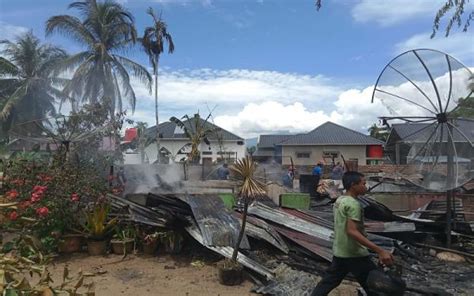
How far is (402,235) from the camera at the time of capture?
7359 mm

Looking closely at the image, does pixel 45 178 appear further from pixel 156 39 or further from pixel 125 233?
pixel 156 39

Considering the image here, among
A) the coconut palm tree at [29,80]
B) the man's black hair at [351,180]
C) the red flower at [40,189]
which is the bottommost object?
the red flower at [40,189]

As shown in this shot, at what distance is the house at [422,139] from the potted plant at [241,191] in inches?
141

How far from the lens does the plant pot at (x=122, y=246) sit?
279 inches

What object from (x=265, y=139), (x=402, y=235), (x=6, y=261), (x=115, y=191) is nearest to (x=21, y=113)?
(x=265, y=139)

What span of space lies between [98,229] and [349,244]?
15.9 feet

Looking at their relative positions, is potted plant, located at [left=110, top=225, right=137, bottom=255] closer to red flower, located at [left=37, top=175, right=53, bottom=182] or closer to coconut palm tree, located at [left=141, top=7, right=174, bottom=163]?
red flower, located at [left=37, top=175, right=53, bottom=182]

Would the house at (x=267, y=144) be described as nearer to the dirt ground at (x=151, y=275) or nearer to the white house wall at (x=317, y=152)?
the white house wall at (x=317, y=152)

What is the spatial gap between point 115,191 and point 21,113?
26254mm

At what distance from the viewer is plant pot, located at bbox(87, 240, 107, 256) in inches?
281

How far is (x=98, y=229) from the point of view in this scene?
7.24 m

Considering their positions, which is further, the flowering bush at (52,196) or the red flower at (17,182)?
the red flower at (17,182)

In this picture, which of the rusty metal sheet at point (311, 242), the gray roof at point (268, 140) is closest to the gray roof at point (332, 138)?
the gray roof at point (268, 140)

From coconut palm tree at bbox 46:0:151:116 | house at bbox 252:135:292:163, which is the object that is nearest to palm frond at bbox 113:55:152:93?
coconut palm tree at bbox 46:0:151:116
